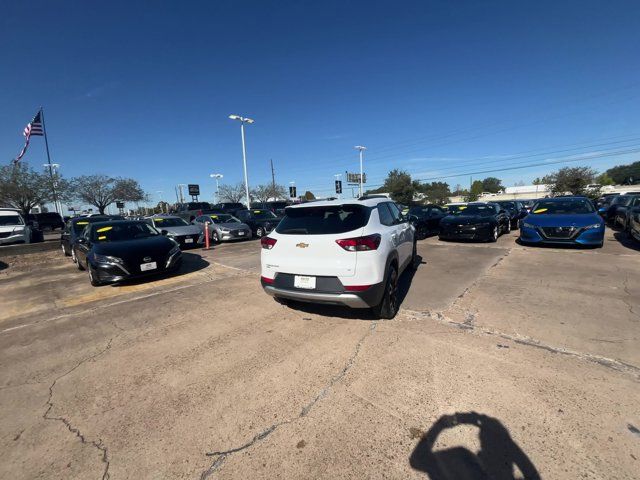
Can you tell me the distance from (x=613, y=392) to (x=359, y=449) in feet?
7.38

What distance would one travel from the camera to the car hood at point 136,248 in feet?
20.6

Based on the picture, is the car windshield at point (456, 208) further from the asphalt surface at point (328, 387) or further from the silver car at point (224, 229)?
the silver car at point (224, 229)

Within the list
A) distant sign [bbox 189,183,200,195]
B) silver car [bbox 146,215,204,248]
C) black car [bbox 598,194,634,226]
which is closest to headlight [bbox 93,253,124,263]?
silver car [bbox 146,215,204,248]

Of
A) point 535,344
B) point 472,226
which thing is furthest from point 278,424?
point 472,226

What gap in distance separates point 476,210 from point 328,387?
1164cm

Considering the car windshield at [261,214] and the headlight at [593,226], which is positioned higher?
the car windshield at [261,214]

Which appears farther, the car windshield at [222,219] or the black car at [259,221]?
the black car at [259,221]

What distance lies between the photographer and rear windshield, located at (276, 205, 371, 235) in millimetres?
3840

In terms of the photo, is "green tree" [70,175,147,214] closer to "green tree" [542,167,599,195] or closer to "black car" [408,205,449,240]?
"black car" [408,205,449,240]

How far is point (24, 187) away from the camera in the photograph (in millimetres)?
29891

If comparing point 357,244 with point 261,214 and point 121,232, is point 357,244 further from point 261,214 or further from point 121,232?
point 261,214

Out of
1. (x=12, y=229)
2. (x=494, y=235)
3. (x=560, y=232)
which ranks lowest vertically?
(x=494, y=235)

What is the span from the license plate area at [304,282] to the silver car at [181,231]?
28.8ft

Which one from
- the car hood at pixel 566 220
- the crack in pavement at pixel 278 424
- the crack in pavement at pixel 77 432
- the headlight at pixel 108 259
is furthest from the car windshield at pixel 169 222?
the car hood at pixel 566 220
